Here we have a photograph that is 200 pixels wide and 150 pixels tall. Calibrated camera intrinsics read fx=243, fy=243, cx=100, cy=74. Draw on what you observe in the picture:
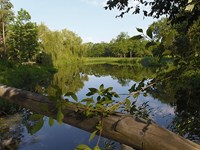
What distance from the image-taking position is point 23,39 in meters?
38.8

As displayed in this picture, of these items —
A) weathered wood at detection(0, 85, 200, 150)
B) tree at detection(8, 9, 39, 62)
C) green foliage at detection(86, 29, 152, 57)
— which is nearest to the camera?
weathered wood at detection(0, 85, 200, 150)

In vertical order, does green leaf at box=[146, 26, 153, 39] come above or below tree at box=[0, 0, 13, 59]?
below

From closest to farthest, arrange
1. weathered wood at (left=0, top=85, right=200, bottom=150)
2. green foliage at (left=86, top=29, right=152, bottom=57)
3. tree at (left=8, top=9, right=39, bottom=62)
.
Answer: weathered wood at (left=0, top=85, right=200, bottom=150)
tree at (left=8, top=9, right=39, bottom=62)
green foliage at (left=86, top=29, right=152, bottom=57)

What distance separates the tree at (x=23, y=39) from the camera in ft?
125

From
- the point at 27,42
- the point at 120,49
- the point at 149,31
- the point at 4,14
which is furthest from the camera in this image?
the point at 120,49

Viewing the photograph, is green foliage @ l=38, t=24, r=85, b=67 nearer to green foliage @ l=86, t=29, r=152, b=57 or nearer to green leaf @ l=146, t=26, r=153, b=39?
green foliage @ l=86, t=29, r=152, b=57

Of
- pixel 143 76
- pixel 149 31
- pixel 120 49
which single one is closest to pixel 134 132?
pixel 149 31

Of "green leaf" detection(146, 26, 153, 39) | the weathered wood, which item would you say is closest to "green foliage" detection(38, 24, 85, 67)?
the weathered wood

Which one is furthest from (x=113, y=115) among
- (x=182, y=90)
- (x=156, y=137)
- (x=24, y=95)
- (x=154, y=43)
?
(x=182, y=90)

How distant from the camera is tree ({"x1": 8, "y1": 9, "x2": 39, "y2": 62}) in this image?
125 feet

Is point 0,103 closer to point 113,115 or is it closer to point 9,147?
point 9,147

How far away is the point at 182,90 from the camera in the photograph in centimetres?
1379

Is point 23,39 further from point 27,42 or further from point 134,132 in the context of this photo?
point 134,132

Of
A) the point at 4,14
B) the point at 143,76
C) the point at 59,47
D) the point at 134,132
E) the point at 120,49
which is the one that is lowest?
the point at 143,76
